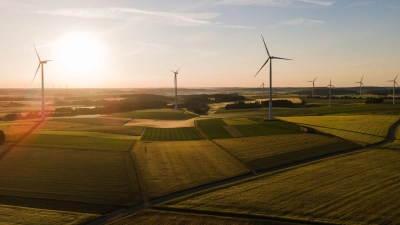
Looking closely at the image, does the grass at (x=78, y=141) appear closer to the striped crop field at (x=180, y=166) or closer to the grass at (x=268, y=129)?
the striped crop field at (x=180, y=166)

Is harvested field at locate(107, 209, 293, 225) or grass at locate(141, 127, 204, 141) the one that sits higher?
grass at locate(141, 127, 204, 141)

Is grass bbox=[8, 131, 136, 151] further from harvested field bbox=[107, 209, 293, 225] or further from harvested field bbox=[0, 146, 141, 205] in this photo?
harvested field bbox=[107, 209, 293, 225]

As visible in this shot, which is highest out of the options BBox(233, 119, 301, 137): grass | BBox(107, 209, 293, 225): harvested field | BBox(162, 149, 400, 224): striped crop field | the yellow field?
BBox(233, 119, 301, 137): grass

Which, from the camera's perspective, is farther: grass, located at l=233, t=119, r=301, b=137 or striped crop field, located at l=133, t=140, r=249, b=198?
grass, located at l=233, t=119, r=301, b=137

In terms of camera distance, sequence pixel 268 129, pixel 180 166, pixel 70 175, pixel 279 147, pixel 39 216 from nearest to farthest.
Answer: pixel 39 216, pixel 70 175, pixel 180 166, pixel 279 147, pixel 268 129

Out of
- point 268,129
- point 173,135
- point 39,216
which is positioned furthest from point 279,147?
point 39,216

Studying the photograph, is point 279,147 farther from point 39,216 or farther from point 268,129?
point 39,216

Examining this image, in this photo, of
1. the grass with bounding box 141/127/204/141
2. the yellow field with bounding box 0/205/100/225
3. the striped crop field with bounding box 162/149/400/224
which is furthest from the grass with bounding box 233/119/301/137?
the yellow field with bounding box 0/205/100/225

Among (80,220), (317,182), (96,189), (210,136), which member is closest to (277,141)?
(210,136)
